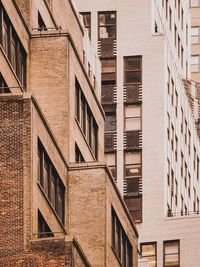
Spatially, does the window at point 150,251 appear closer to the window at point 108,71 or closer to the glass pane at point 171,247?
the glass pane at point 171,247

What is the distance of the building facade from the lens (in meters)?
67.0

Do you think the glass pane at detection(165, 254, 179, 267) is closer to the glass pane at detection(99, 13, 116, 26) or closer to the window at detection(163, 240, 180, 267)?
the window at detection(163, 240, 180, 267)

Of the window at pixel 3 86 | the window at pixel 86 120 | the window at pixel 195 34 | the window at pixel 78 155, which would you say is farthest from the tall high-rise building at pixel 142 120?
the window at pixel 195 34

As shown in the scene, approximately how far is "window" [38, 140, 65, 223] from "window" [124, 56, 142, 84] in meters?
48.5

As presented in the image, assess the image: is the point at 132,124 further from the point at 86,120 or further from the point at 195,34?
the point at 195,34

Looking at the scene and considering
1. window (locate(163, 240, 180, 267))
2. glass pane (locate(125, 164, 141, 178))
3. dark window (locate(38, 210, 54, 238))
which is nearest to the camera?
dark window (locate(38, 210, 54, 238))

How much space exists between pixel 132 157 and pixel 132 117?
2585 mm

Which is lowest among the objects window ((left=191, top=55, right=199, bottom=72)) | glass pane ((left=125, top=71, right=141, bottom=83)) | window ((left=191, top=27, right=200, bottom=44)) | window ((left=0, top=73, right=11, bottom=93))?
window ((left=0, top=73, right=11, bottom=93))

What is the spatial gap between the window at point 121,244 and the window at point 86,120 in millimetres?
4390

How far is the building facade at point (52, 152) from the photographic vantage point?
2638 inches

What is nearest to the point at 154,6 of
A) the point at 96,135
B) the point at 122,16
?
the point at 122,16

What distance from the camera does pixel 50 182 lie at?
73.5 metres

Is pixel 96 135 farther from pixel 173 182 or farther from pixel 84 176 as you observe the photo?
pixel 173 182

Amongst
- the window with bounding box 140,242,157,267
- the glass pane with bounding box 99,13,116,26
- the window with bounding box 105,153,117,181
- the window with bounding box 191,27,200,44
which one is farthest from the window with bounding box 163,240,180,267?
the window with bounding box 191,27,200,44
